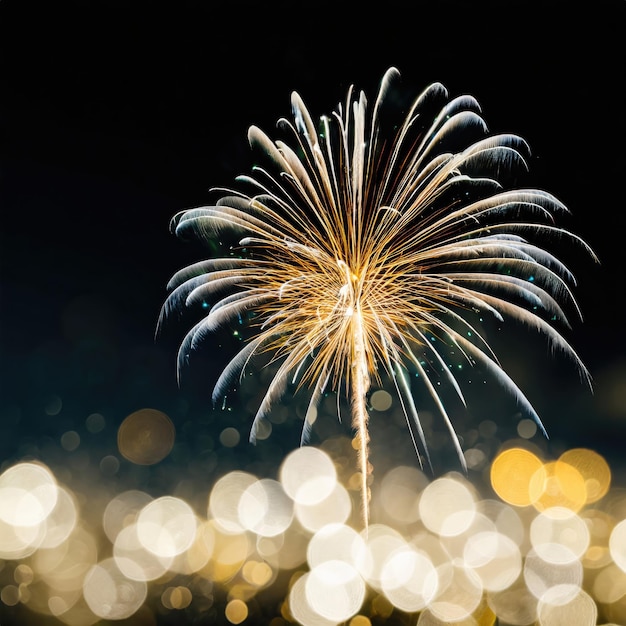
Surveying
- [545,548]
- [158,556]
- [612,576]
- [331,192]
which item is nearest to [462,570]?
[612,576]

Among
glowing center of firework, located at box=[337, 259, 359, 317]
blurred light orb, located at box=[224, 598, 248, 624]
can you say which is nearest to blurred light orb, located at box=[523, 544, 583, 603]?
blurred light orb, located at box=[224, 598, 248, 624]

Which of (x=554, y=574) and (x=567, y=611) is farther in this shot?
(x=554, y=574)

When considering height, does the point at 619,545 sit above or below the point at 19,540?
below

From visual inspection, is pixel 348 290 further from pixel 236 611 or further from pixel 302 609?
pixel 236 611

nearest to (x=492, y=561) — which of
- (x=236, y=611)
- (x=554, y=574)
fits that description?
(x=554, y=574)

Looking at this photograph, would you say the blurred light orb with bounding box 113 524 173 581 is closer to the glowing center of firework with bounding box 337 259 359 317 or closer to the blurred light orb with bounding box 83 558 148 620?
the blurred light orb with bounding box 83 558 148 620

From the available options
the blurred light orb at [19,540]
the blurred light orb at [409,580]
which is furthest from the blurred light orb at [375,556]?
the blurred light orb at [19,540]

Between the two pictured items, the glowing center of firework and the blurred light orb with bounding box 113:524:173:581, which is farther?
the blurred light orb with bounding box 113:524:173:581

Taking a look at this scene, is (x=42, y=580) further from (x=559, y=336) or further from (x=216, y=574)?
(x=559, y=336)
